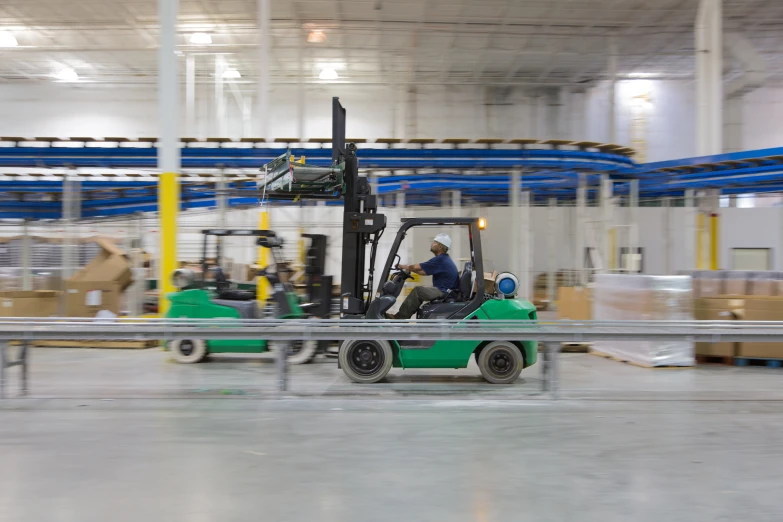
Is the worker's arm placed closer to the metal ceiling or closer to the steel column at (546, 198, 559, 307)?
the steel column at (546, 198, 559, 307)

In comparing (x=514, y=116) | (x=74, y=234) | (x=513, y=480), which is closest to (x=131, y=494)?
(x=513, y=480)

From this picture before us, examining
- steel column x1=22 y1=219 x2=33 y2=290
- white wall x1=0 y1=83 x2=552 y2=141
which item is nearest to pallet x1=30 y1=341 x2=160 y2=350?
steel column x1=22 y1=219 x2=33 y2=290

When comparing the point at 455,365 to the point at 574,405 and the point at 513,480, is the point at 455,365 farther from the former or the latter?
the point at 513,480

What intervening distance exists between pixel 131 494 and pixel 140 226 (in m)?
13.8

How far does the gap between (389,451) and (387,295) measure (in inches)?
108

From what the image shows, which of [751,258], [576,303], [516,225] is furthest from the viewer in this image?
[751,258]

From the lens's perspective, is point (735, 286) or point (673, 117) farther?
point (673, 117)

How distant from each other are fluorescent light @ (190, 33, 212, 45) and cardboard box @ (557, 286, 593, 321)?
1368 cm

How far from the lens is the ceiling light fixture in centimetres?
1927

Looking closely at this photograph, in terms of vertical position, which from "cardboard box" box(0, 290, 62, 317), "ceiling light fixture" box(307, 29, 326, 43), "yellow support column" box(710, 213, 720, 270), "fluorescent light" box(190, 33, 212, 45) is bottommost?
"cardboard box" box(0, 290, 62, 317)

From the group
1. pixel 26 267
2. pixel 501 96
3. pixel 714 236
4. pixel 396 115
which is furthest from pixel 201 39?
pixel 714 236

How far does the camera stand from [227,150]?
1223 centimetres

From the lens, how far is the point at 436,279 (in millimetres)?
7336

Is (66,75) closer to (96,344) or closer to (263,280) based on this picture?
(96,344)
